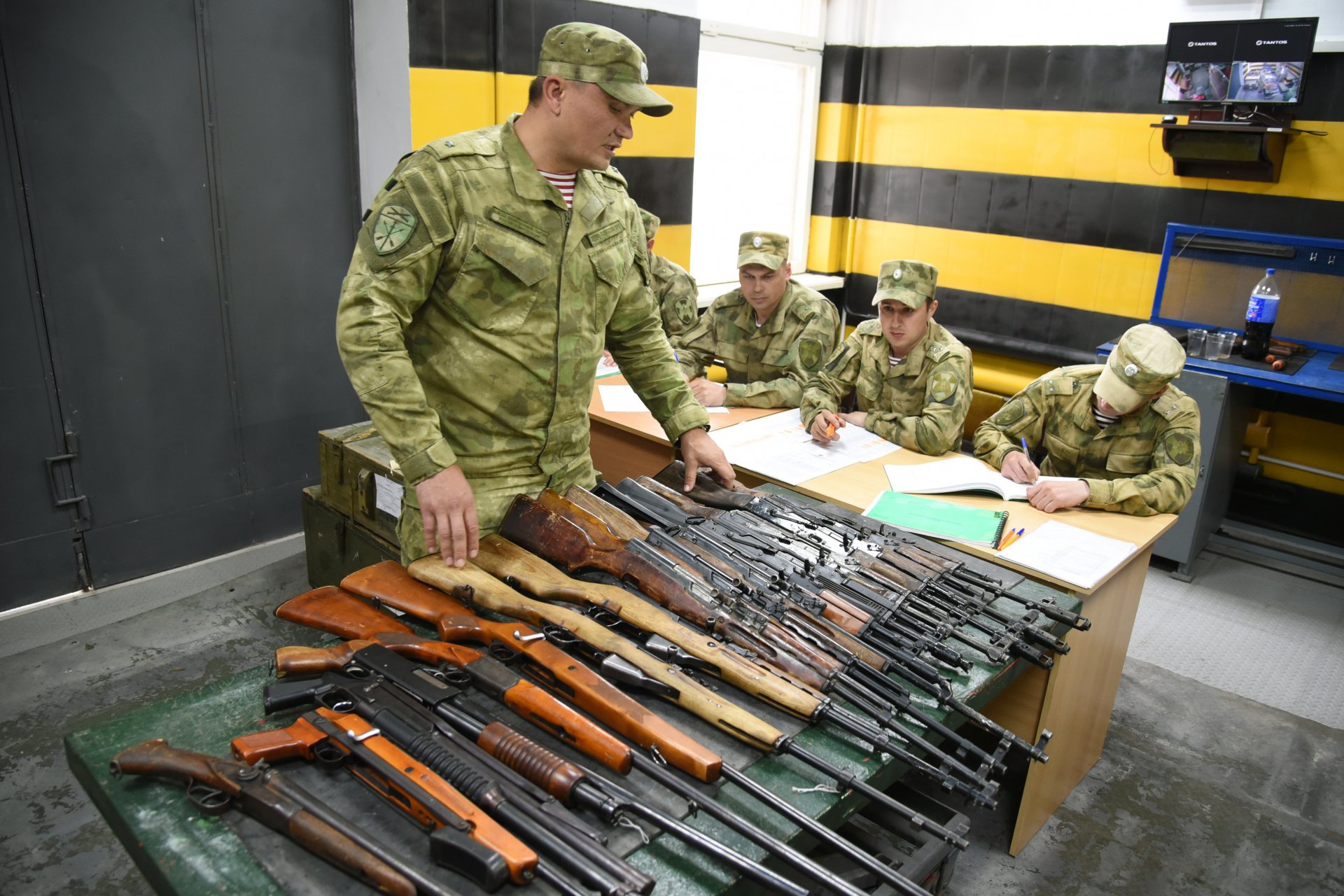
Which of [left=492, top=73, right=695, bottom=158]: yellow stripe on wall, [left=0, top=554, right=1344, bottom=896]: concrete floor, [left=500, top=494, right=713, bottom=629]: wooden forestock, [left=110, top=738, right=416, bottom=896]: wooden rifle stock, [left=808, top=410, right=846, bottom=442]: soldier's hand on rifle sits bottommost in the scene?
[left=0, top=554, right=1344, bottom=896]: concrete floor

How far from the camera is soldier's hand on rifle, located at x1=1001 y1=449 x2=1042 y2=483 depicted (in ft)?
9.70

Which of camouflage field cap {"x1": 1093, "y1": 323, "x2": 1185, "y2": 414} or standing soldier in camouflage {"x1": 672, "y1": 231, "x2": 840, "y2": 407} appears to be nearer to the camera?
camouflage field cap {"x1": 1093, "y1": 323, "x2": 1185, "y2": 414}

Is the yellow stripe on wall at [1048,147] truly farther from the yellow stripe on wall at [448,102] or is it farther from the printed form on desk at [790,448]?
the yellow stripe on wall at [448,102]

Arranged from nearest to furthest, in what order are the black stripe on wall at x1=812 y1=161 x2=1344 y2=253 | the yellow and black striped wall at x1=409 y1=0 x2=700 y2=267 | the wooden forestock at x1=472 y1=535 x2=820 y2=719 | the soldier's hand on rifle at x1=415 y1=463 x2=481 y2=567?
1. the wooden forestock at x1=472 y1=535 x2=820 y2=719
2. the soldier's hand on rifle at x1=415 y1=463 x2=481 y2=567
3. the yellow and black striped wall at x1=409 y1=0 x2=700 y2=267
4. the black stripe on wall at x1=812 y1=161 x2=1344 y2=253

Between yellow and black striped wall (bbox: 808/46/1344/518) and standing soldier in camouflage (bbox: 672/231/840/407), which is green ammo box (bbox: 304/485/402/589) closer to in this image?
standing soldier in camouflage (bbox: 672/231/840/407)

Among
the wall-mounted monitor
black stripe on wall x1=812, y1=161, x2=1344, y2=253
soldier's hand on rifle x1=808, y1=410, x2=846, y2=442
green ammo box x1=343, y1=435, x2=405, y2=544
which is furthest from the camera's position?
black stripe on wall x1=812, y1=161, x2=1344, y2=253

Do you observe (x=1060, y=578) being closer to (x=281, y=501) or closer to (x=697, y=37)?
(x=281, y=501)

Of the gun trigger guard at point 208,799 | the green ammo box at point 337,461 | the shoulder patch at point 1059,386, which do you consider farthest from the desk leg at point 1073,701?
the green ammo box at point 337,461

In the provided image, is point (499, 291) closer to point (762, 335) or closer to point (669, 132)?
point (762, 335)

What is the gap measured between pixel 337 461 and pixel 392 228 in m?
1.86

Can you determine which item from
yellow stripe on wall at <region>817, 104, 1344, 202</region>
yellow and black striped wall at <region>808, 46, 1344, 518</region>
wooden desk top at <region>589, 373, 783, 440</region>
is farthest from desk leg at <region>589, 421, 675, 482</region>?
yellow stripe on wall at <region>817, 104, 1344, 202</region>

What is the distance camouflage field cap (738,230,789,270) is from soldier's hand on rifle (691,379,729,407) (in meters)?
0.58

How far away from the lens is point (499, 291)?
6.42 feet

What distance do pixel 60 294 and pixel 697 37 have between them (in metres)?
3.22
